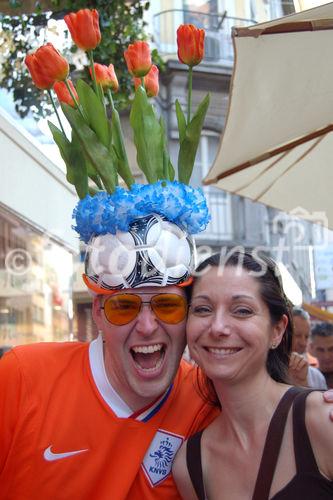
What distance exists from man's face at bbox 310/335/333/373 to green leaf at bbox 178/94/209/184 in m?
2.65

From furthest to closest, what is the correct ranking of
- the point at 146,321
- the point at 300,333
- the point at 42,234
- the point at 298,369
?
the point at 42,234
the point at 300,333
the point at 298,369
the point at 146,321

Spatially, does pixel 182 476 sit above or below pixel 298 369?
below

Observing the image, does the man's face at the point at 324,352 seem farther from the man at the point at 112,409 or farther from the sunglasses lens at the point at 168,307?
the sunglasses lens at the point at 168,307

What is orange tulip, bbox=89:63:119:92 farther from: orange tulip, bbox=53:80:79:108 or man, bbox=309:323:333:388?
man, bbox=309:323:333:388

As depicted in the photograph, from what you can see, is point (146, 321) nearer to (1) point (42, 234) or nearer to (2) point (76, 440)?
(2) point (76, 440)

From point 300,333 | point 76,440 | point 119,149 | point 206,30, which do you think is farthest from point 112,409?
point 206,30

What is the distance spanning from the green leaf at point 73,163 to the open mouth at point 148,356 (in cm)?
63

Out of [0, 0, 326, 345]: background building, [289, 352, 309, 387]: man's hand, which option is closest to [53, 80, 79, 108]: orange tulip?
[0, 0, 326, 345]: background building

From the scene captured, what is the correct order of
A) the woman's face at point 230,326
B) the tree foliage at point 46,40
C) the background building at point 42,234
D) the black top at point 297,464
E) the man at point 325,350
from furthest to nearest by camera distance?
1. the background building at point 42,234
2. the tree foliage at point 46,40
3. the man at point 325,350
4. the woman's face at point 230,326
5. the black top at point 297,464

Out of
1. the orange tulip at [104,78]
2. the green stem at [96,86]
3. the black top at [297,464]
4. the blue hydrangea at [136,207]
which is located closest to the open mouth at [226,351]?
the black top at [297,464]

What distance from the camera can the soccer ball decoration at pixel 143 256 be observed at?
238 cm

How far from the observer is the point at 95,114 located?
2.57m

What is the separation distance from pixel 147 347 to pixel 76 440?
0.40 metres

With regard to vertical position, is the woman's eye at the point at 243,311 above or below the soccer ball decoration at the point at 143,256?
below
